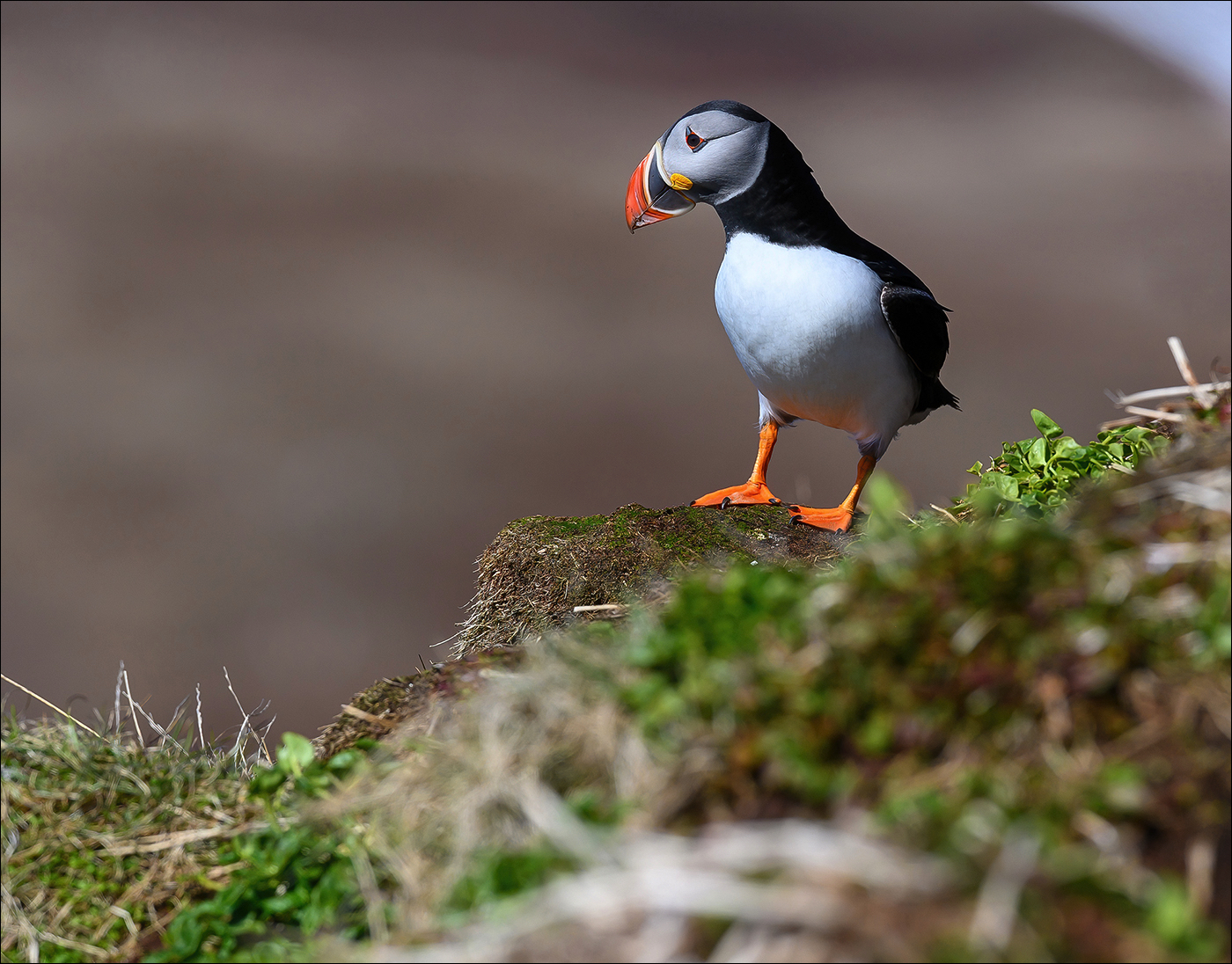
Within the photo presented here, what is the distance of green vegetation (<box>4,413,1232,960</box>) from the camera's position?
1214 millimetres

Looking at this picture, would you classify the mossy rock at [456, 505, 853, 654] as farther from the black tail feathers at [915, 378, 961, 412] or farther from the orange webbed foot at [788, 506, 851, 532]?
the black tail feathers at [915, 378, 961, 412]

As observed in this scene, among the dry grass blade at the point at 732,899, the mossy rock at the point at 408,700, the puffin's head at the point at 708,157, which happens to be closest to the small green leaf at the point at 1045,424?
the puffin's head at the point at 708,157

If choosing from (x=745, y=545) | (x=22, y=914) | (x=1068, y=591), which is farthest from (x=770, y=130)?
(x=22, y=914)

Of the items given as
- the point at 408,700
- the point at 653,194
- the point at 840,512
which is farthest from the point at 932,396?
the point at 408,700

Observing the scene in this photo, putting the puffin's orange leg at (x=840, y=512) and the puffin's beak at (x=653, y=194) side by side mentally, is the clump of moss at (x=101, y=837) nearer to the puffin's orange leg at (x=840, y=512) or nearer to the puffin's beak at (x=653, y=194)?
the puffin's orange leg at (x=840, y=512)

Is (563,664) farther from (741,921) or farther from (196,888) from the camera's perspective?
(196,888)

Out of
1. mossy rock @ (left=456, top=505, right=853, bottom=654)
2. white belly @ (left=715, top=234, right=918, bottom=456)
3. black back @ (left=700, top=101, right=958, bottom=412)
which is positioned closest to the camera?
mossy rock @ (left=456, top=505, right=853, bottom=654)

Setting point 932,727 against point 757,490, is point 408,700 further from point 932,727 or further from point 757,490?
point 757,490

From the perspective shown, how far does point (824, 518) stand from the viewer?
4289 mm

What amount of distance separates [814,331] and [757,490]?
0.94m

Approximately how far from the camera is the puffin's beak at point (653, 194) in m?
4.59

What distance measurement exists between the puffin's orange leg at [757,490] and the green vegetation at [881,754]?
107 inches

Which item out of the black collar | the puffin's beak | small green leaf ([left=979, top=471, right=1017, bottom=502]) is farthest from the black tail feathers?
the puffin's beak

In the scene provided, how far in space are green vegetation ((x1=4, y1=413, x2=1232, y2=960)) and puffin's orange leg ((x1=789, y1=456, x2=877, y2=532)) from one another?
2.31m
